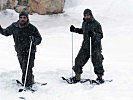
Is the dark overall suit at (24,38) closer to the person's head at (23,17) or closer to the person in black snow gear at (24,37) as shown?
the person in black snow gear at (24,37)

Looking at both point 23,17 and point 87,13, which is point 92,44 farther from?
point 23,17

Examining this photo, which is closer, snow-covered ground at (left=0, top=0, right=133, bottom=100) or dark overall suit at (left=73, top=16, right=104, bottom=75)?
snow-covered ground at (left=0, top=0, right=133, bottom=100)

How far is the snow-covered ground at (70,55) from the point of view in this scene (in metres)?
8.75

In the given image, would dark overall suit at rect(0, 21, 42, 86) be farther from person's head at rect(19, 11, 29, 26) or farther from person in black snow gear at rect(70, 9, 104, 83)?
person in black snow gear at rect(70, 9, 104, 83)

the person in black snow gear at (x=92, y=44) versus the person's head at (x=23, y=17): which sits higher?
the person's head at (x=23, y=17)

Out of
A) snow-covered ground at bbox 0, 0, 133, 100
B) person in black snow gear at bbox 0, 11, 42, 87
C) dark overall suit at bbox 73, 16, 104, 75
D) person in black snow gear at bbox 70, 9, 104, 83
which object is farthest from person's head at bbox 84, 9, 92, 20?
snow-covered ground at bbox 0, 0, 133, 100

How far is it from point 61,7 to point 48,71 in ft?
40.4

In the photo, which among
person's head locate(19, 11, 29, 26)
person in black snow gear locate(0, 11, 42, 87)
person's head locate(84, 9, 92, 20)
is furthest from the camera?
person's head locate(84, 9, 92, 20)

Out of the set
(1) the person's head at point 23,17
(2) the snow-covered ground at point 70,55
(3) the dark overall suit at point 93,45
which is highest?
(1) the person's head at point 23,17

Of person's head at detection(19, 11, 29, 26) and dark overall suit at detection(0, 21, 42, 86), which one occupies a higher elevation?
person's head at detection(19, 11, 29, 26)

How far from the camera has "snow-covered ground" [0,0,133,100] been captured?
28.7 ft

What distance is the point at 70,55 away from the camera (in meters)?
15.1

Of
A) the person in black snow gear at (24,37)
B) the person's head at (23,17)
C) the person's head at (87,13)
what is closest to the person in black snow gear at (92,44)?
the person's head at (87,13)

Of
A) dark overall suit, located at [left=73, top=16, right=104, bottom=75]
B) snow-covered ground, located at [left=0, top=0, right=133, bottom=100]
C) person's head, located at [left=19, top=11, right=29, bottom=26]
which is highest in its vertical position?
person's head, located at [left=19, top=11, right=29, bottom=26]
